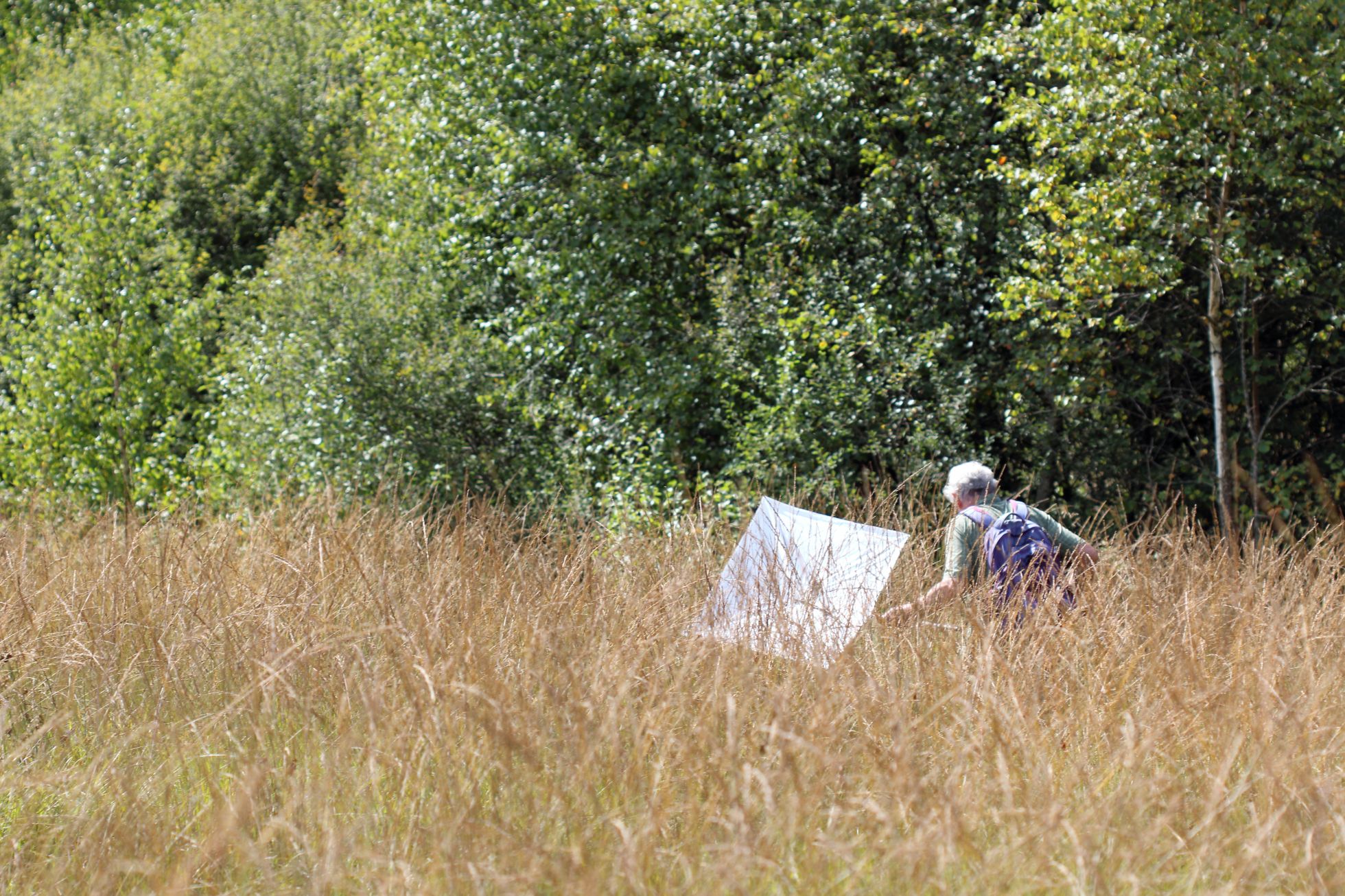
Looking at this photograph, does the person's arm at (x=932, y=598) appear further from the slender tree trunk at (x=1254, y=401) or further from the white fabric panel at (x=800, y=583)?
the slender tree trunk at (x=1254, y=401)

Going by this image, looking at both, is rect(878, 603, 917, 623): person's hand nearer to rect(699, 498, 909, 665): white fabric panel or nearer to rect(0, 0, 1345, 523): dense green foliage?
rect(699, 498, 909, 665): white fabric panel

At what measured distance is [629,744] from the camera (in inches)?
125

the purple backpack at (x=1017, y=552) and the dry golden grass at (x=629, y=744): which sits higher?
the purple backpack at (x=1017, y=552)

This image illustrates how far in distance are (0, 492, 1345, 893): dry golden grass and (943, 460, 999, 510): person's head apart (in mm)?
634

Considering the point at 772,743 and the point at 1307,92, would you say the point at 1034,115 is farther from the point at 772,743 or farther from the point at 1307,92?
the point at 772,743

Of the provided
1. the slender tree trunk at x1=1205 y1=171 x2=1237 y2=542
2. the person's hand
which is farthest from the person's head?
the slender tree trunk at x1=1205 y1=171 x2=1237 y2=542

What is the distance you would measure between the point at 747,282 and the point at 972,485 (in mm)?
4679

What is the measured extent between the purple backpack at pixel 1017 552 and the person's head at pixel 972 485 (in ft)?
0.48

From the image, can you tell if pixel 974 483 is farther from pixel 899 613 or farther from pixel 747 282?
Result: pixel 747 282

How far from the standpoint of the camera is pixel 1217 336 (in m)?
8.05

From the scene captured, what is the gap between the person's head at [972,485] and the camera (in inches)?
201

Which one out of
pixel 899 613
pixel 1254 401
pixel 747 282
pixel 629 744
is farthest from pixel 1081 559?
pixel 747 282

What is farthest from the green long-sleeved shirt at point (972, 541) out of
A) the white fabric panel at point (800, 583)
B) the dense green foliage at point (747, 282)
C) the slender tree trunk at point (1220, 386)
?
the slender tree trunk at point (1220, 386)

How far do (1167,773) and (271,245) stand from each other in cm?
1118
